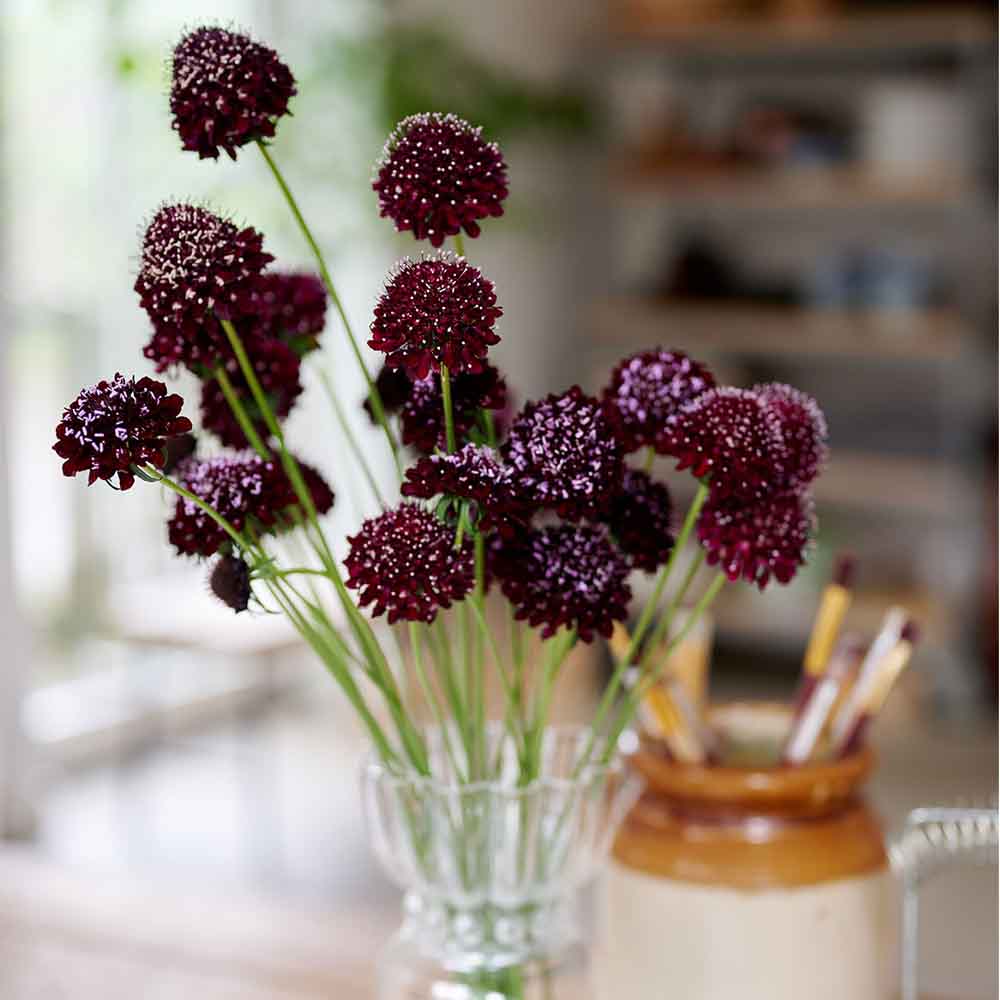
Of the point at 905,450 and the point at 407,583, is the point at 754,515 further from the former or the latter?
the point at 905,450

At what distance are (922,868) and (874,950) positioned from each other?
0.05m

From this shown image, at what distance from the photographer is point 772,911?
719 millimetres

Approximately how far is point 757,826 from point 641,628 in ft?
0.41

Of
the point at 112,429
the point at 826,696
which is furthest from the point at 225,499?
the point at 826,696

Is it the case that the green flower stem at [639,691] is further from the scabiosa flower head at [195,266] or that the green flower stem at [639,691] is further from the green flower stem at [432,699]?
the scabiosa flower head at [195,266]

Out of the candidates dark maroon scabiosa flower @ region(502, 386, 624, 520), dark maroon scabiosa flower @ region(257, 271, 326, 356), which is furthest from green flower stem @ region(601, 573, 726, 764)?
dark maroon scabiosa flower @ region(257, 271, 326, 356)

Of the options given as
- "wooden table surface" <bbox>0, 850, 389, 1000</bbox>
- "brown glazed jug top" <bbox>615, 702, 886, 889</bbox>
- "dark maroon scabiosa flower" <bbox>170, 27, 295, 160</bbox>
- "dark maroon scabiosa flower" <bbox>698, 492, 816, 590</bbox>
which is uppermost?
"dark maroon scabiosa flower" <bbox>170, 27, 295, 160</bbox>

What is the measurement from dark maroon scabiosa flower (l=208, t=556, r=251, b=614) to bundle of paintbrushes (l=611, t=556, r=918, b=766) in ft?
0.65

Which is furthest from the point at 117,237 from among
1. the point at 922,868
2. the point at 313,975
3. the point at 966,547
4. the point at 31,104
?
the point at 922,868

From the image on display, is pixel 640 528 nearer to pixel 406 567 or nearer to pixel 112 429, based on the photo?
pixel 406 567

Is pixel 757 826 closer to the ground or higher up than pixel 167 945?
higher up

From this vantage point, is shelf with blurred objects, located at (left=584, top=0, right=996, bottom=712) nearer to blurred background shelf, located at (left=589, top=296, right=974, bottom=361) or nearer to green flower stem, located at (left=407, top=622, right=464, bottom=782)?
blurred background shelf, located at (left=589, top=296, right=974, bottom=361)

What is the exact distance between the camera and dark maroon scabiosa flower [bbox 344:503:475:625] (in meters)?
0.57

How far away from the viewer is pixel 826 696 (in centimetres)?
75
